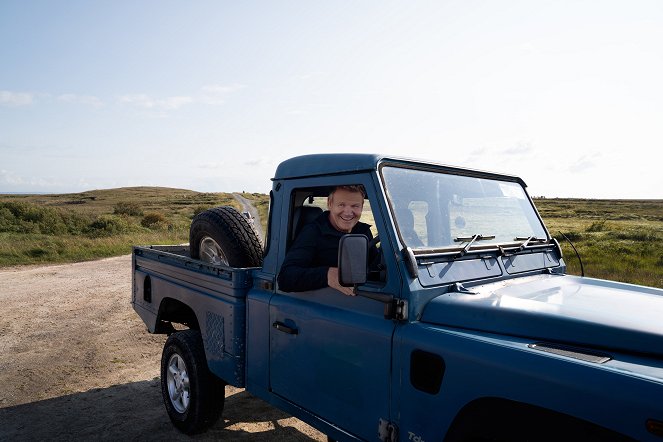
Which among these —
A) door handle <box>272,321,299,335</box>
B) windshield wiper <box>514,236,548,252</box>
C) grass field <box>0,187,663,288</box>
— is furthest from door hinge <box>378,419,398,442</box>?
grass field <box>0,187,663,288</box>

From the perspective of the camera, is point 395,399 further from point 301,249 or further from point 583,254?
point 583,254

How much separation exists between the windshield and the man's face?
13.7 inches

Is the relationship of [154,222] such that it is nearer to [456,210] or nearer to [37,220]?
[37,220]

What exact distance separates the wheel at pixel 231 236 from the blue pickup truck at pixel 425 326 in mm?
17

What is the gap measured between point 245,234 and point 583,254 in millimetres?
17207

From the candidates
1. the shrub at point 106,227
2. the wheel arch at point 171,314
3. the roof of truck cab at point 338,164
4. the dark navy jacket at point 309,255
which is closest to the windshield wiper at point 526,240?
the roof of truck cab at point 338,164

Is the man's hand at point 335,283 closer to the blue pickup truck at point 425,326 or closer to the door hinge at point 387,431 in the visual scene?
the blue pickup truck at point 425,326

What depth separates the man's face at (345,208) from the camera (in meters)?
3.01

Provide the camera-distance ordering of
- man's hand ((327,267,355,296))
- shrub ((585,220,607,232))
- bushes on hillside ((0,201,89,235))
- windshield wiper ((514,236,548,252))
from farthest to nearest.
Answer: shrub ((585,220,607,232)) → bushes on hillside ((0,201,89,235)) → windshield wiper ((514,236,548,252)) → man's hand ((327,267,355,296))

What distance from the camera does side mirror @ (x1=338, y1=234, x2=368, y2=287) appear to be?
2.28 m

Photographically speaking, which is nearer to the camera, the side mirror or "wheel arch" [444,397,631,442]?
"wheel arch" [444,397,631,442]

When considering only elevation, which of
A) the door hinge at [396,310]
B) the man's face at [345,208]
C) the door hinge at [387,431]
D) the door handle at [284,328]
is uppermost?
the man's face at [345,208]

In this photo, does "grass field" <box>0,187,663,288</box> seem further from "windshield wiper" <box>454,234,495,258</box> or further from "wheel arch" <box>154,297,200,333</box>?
"windshield wiper" <box>454,234,495,258</box>

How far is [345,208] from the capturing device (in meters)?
3.04
